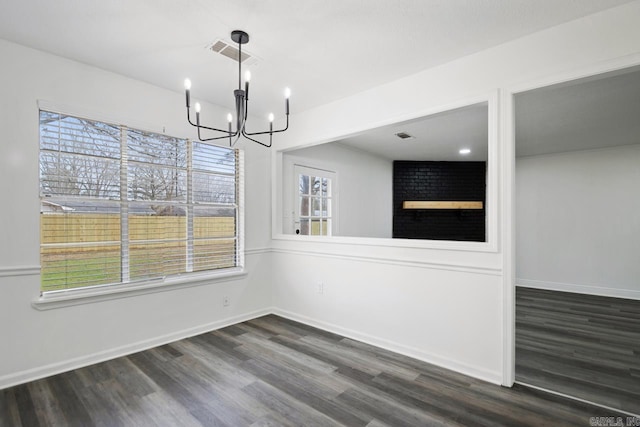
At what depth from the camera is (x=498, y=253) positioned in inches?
95.0

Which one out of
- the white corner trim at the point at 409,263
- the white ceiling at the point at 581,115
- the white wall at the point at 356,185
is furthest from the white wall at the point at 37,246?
the white ceiling at the point at 581,115

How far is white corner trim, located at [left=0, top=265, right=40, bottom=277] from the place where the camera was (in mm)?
2361

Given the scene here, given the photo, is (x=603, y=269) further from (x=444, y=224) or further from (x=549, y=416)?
(x=549, y=416)

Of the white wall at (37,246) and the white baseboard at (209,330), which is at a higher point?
the white wall at (37,246)

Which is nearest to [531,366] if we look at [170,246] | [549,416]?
[549,416]

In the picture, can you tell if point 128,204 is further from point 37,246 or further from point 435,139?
point 435,139

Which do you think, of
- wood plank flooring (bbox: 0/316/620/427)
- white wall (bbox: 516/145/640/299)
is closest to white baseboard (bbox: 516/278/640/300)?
white wall (bbox: 516/145/640/299)

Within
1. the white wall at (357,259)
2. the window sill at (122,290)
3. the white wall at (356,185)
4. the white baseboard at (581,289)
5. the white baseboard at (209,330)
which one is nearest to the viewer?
the white wall at (357,259)

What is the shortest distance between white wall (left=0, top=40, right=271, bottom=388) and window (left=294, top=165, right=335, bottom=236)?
166 centimetres

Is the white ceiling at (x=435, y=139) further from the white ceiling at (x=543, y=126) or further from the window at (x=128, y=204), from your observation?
the window at (x=128, y=204)

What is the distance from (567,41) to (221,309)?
3.83 m

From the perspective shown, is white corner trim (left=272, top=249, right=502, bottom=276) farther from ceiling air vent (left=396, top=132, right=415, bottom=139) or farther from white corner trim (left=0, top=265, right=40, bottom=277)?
white corner trim (left=0, top=265, right=40, bottom=277)

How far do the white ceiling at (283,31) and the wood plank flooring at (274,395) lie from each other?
251 cm

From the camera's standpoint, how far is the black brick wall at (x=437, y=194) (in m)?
6.54
